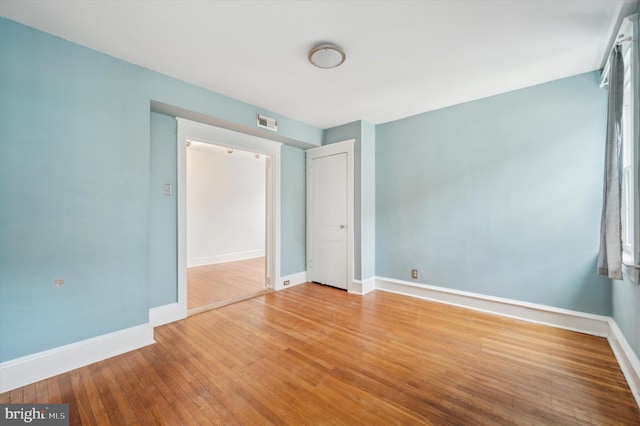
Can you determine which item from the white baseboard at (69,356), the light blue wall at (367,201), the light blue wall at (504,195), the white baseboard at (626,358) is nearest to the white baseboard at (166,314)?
the white baseboard at (69,356)

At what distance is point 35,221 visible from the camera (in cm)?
196

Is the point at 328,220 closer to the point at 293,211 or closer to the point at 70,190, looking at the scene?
the point at 293,211

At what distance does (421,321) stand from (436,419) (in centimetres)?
147

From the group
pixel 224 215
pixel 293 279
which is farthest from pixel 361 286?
pixel 224 215

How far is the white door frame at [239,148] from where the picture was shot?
3078 millimetres

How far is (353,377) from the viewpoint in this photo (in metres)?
1.97

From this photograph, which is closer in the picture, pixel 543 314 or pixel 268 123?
pixel 543 314

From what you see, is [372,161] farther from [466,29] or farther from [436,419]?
[436,419]

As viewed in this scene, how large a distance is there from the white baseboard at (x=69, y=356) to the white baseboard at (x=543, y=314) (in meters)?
3.26

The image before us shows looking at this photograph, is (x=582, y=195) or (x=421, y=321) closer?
(x=582, y=195)

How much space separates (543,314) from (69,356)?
178 inches

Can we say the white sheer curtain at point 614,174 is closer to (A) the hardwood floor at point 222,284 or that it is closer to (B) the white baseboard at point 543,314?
(B) the white baseboard at point 543,314

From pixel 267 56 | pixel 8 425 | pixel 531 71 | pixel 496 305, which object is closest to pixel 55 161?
pixel 8 425

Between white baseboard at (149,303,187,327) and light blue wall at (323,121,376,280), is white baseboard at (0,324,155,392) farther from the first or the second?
light blue wall at (323,121,376,280)
